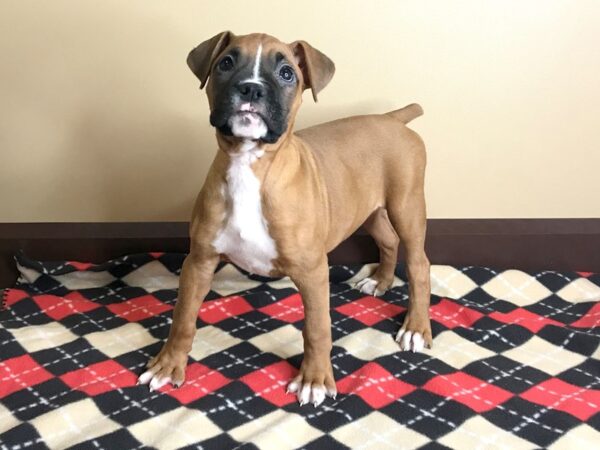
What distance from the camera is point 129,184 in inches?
116

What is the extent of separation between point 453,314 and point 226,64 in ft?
4.39

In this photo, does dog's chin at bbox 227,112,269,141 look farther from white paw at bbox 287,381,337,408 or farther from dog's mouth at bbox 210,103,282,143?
white paw at bbox 287,381,337,408

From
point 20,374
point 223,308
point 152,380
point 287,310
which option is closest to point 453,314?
point 287,310

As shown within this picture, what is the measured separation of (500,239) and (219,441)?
155 centimetres

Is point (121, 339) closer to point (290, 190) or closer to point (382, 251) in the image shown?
point (290, 190)

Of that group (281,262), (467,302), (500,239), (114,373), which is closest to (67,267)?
(114,373)

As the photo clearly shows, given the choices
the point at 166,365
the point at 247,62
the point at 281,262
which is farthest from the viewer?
the point at 166,365

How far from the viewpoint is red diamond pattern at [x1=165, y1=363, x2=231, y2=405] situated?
2150 mm

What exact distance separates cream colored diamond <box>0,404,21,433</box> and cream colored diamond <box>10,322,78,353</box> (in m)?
0.33

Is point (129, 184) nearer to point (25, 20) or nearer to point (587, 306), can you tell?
point (25, 20)

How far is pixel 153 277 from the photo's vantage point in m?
2.84

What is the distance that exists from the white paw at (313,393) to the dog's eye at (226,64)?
0.95 metres

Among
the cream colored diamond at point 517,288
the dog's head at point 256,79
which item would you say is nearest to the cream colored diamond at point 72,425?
the dog's head at point 256,79

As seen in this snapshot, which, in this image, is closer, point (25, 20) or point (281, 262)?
point (281, 262)
